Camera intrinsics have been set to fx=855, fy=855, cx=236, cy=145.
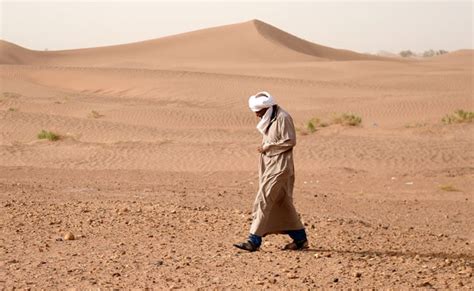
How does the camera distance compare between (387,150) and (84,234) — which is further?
(387,150)

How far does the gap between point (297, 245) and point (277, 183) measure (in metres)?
0.69

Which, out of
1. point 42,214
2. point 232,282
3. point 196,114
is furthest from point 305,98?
point 232,282

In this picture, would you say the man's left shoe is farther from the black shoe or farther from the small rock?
the small rock

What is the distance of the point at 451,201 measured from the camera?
13992 millimetres

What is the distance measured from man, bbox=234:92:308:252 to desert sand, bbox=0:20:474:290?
10.7 inches

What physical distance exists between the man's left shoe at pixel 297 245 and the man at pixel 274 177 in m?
0.15

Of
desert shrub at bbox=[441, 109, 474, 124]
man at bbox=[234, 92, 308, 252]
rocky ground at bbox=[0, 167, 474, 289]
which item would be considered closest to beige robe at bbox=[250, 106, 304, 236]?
man at bbox=[234, 92, 308, 252]

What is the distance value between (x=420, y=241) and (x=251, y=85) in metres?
30.8

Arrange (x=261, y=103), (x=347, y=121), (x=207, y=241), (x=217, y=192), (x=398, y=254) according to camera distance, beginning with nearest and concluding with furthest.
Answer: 1. (x=261, y=103)
2. (x=398, y=254)
3. (x=207, y=241)
4. (x=217, y=192)
5. (x=347, y=121)

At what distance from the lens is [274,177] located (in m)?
8.01

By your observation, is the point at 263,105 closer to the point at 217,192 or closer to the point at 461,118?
the point at 217,192

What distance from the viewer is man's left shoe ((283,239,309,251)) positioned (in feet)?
27.0

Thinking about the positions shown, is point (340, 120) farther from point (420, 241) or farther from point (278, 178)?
point (278, 178)

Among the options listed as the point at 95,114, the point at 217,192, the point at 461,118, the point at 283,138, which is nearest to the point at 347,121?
the point at 461,118
